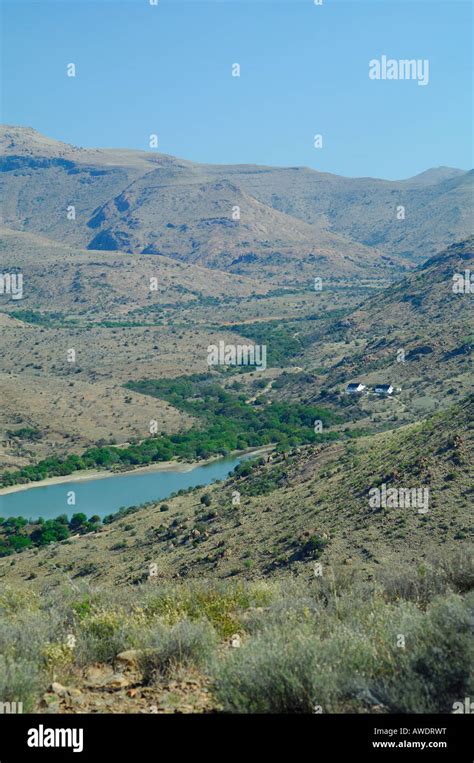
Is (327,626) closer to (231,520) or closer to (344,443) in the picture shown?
(231,520)

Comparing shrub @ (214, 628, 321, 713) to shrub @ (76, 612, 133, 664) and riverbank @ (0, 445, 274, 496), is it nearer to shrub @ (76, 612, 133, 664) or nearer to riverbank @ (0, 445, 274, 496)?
shrub @ (76, 612, 133, 664)

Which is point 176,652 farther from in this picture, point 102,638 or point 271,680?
point 271,680

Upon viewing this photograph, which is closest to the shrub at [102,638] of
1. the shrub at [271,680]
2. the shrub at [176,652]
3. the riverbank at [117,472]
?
the shrub at [176,652]

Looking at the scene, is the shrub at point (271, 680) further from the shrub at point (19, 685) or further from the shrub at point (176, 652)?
the shrub at point (19, 685)

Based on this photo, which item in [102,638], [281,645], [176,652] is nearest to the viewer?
[281,645]

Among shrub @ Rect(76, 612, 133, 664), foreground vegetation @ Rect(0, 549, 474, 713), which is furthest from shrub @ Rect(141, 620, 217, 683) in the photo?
shrub @ Rect(76, 612, 133, 664)

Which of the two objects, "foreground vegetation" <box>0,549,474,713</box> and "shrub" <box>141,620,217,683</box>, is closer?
"foreground vegetation" <box>0,549,474,713</box>

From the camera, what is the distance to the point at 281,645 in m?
8.91

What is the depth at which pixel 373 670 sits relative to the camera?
343 inches

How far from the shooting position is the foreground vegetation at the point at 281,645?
8156mm

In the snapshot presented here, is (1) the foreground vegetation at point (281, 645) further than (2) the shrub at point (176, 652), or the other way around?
(2) the shrub at point (176, 652)

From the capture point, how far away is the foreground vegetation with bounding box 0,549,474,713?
8156 mm

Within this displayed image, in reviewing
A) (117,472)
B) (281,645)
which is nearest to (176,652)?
(281,645)

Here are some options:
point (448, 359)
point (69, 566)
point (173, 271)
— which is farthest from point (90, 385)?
point (173, 271)
